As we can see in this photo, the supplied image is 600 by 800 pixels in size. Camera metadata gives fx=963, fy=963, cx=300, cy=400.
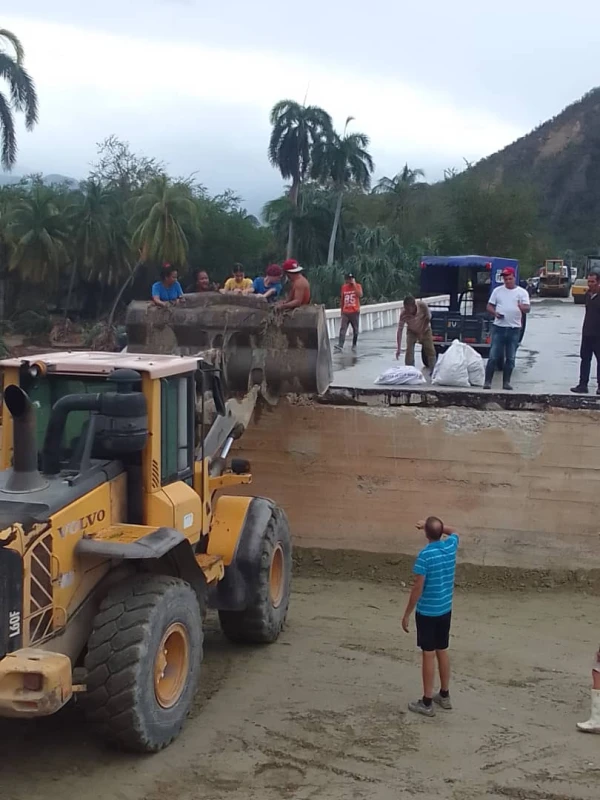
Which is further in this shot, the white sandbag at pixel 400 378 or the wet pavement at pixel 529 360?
the wet pavement at pixel 529 360

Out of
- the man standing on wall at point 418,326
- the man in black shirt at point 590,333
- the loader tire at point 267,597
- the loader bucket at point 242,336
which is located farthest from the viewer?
the man standing on wall at point 418,326

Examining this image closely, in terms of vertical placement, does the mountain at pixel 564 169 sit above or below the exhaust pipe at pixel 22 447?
above

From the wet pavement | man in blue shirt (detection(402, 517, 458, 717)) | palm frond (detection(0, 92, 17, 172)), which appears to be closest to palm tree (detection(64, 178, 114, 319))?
palm frond (detection(0, 92, 17, 172))

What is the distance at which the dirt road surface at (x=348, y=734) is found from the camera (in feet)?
17.8

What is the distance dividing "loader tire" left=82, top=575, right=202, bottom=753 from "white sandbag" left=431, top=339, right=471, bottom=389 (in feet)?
22.5

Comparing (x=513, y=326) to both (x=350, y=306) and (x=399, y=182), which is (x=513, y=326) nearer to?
(x=350, y=306)

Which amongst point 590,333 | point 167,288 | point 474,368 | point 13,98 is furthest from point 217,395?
point 13,98

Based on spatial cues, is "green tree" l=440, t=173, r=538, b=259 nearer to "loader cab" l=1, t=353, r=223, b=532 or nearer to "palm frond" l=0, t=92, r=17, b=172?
"palm frond" l=0, t=92, r=17, b=172

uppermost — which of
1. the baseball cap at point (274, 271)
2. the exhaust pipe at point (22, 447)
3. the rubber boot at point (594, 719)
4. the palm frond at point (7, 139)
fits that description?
the palm frond at point (7, 139)

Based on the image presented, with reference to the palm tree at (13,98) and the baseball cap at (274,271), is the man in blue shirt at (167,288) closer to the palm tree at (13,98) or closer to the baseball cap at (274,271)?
the baseball cap at (274,271)

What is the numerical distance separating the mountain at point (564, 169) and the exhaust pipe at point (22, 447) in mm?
90916

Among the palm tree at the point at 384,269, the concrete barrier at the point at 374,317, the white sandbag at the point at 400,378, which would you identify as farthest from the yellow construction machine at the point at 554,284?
the white sandbag at the point at 400,378

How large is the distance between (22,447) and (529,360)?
12.3m

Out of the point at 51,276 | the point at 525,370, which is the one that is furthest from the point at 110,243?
the point at 525,370
